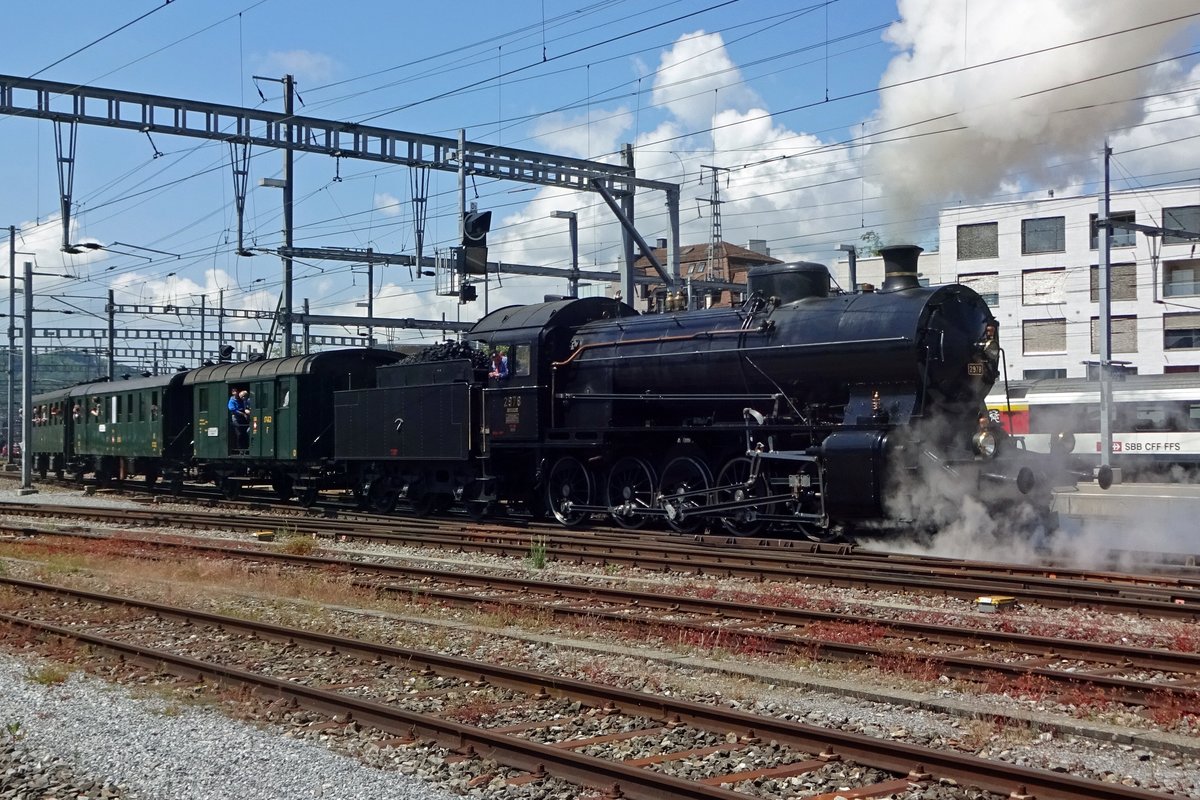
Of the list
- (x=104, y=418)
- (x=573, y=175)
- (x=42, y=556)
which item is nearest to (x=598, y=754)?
(x=42, y=556)

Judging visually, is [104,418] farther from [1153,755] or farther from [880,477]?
[1153,755]

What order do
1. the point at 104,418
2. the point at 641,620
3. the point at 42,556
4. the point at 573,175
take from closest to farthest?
1. the point at 641,620
2. the point at 42,556
3. the point at 573,175
4. the point at 104,418

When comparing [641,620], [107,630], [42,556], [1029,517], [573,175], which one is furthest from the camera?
[573,175]

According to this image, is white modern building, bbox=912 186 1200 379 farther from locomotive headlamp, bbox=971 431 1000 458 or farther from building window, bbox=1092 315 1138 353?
locomotive headlamp, bbox=971 431 1000 458

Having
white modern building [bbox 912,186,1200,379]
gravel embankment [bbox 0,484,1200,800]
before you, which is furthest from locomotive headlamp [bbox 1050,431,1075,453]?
white modern building [bbox 912,186,1200,379]

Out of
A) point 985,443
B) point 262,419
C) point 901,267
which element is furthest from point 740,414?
point 262,419

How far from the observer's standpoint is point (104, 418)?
33.1 meters

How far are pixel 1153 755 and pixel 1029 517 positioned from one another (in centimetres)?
841

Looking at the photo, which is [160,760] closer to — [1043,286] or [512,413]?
[512,413]

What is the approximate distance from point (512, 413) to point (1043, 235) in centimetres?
3832

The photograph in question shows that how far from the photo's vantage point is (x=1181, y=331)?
46.8m

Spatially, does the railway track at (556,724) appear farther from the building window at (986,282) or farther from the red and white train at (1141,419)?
the building window at (986,282)

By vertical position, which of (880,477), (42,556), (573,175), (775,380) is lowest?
(42,556)

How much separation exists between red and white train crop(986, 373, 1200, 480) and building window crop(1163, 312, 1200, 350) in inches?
453
